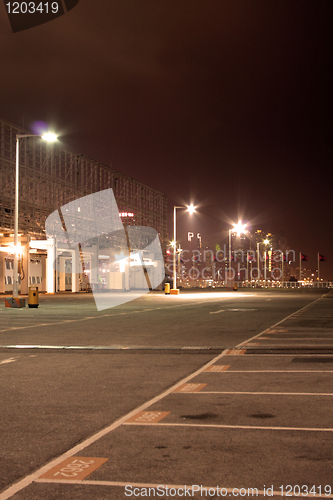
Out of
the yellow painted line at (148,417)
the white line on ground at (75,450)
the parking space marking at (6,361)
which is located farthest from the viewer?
the parking space marking at (6,361)

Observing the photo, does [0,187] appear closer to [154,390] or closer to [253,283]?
[154,390]

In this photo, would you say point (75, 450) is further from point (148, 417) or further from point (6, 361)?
point (6, 361)

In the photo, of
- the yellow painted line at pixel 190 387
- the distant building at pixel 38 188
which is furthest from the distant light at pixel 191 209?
the yellow painted line at pixel 190 387

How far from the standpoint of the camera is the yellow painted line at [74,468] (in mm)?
4281

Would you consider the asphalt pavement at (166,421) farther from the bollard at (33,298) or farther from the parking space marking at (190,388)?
the bollard at (33,298)

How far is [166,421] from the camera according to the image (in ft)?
19.7

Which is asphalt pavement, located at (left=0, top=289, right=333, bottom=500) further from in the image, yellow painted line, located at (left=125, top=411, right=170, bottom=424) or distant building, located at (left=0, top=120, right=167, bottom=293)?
distant building, located at (left=0, top=120, right=167, bottom=293)

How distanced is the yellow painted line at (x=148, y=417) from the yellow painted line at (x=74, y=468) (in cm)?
135

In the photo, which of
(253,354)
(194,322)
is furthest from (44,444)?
(194,322)

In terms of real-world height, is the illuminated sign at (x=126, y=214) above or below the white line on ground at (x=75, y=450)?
above

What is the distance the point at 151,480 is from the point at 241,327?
14417 millimetres

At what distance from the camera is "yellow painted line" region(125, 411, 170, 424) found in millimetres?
5996

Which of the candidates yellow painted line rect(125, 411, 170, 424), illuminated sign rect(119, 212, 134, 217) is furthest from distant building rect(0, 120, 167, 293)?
yellow painted line rect(125, 411, 170, 424)

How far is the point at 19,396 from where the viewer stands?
7.43 m
